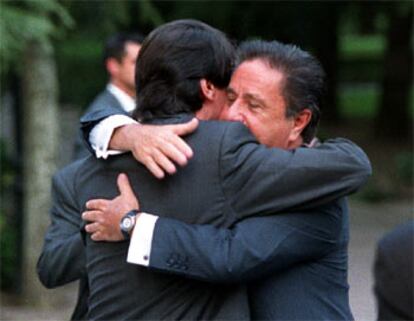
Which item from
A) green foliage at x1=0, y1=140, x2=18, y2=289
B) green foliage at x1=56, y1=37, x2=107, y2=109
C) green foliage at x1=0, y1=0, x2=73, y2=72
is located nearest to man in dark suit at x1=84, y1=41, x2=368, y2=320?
green foliage at x1=0, y1=0, x2=73, y2=72

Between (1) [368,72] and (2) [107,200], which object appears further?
(1) [368,72]

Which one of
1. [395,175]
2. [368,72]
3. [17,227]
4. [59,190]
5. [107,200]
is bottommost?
[368,72]

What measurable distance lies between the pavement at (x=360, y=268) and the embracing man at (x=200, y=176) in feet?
7.51

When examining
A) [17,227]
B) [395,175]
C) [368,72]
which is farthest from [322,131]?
[368,72]

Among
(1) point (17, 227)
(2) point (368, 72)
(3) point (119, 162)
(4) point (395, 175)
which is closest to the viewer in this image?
(3) point (119, 162)

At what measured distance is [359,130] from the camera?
20984 millimetres

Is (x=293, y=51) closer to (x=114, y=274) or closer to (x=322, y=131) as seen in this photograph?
(x=114, y=274)

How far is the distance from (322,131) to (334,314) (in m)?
17.4

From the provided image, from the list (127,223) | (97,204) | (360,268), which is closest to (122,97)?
(97,204)

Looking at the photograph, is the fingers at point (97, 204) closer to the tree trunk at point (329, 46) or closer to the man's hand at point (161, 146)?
the man's hand at point (161, 146)

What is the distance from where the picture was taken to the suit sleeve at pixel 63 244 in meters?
3.42

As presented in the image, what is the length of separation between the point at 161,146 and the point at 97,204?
10.7 inches

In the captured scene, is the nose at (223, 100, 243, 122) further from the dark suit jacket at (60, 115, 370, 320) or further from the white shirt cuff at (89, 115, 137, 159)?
the white shirt cuff at (89, 115, 137, 159)

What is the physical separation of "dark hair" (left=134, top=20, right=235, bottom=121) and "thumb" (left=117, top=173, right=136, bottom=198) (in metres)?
0.17
